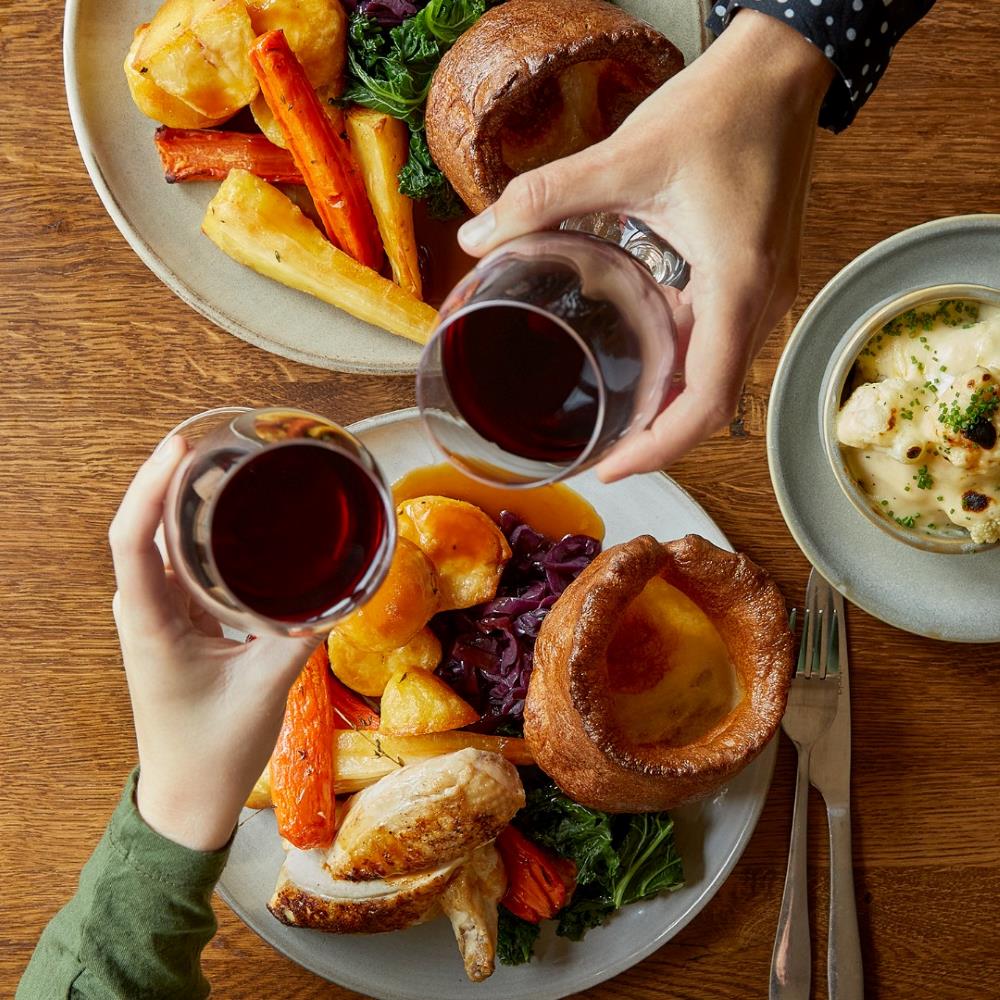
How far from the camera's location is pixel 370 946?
1.80 metres

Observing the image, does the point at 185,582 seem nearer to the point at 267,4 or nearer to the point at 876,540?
the point at 267,4

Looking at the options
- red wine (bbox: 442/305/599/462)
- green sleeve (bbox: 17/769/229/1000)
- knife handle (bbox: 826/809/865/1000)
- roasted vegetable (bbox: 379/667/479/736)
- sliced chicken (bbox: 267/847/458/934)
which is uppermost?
red wine (bbox: 442/305/599/462)

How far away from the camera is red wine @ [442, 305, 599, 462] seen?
1.19m

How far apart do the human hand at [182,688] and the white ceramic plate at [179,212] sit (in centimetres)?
52

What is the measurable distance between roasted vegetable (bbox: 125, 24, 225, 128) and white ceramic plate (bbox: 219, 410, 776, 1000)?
55 centimetres

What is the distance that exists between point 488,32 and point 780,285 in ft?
1.92

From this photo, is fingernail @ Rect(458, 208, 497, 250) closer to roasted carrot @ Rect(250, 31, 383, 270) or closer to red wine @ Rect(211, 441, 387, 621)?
red wine @ Rect(211, 441, 387, 621)

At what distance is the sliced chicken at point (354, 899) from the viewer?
5.42 feet

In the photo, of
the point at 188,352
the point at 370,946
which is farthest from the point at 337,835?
the point at 188,352

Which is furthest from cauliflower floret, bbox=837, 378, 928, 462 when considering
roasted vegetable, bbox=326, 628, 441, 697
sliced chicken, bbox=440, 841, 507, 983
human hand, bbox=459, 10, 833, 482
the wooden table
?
sliced chicken, bbox=440, 841, 507, 983

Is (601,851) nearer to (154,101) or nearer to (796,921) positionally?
(796,921)

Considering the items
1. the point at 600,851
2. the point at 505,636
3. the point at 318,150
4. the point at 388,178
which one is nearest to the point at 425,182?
the point at 388,178

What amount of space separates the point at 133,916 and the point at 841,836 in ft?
3.95

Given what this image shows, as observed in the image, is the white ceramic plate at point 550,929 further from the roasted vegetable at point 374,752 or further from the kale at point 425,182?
the kale at point 425,182
